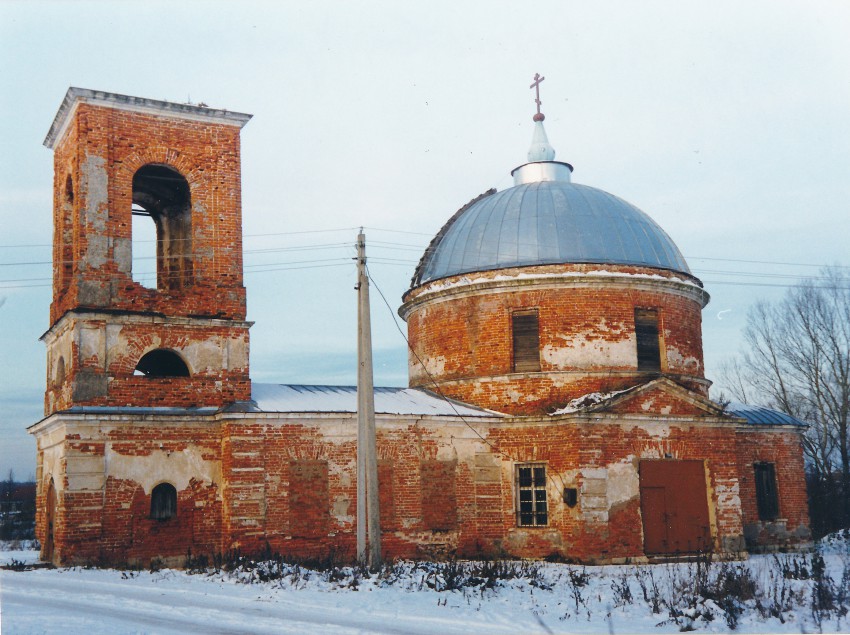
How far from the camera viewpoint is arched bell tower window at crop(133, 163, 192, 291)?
1906 centimetres

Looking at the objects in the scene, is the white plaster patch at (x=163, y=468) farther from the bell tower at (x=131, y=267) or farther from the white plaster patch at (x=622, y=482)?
the white plaster patch at (x=622, y=482)

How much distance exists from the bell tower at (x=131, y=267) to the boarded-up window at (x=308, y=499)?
1.94 metres

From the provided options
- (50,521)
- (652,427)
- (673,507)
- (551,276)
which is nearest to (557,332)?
(551,276)

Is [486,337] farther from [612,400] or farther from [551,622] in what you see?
[551,622]

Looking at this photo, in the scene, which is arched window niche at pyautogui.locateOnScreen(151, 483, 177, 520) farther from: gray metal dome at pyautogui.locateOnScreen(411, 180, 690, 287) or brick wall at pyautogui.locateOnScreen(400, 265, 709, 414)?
gray metal dome at pyautogui.locateOnScreen(411, 180, 690, 287)

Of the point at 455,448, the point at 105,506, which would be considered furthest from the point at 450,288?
the point at 105,506

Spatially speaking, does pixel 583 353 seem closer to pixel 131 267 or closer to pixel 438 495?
pixel 438 495

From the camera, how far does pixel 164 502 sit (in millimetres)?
16891

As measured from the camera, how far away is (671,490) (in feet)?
62.5

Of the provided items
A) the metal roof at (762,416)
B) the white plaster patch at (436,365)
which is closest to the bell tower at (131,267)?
the white plaster patch at (436,365)

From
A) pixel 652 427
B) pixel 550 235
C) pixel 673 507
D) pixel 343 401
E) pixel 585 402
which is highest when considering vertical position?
pixel 550 235

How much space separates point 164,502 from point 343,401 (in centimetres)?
412

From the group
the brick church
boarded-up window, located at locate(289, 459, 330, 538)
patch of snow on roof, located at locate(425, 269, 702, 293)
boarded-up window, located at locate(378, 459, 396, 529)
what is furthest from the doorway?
patch of snow on roof, located at locate(425, 269, 702, 293)

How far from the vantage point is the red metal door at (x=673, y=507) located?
18641 mm
